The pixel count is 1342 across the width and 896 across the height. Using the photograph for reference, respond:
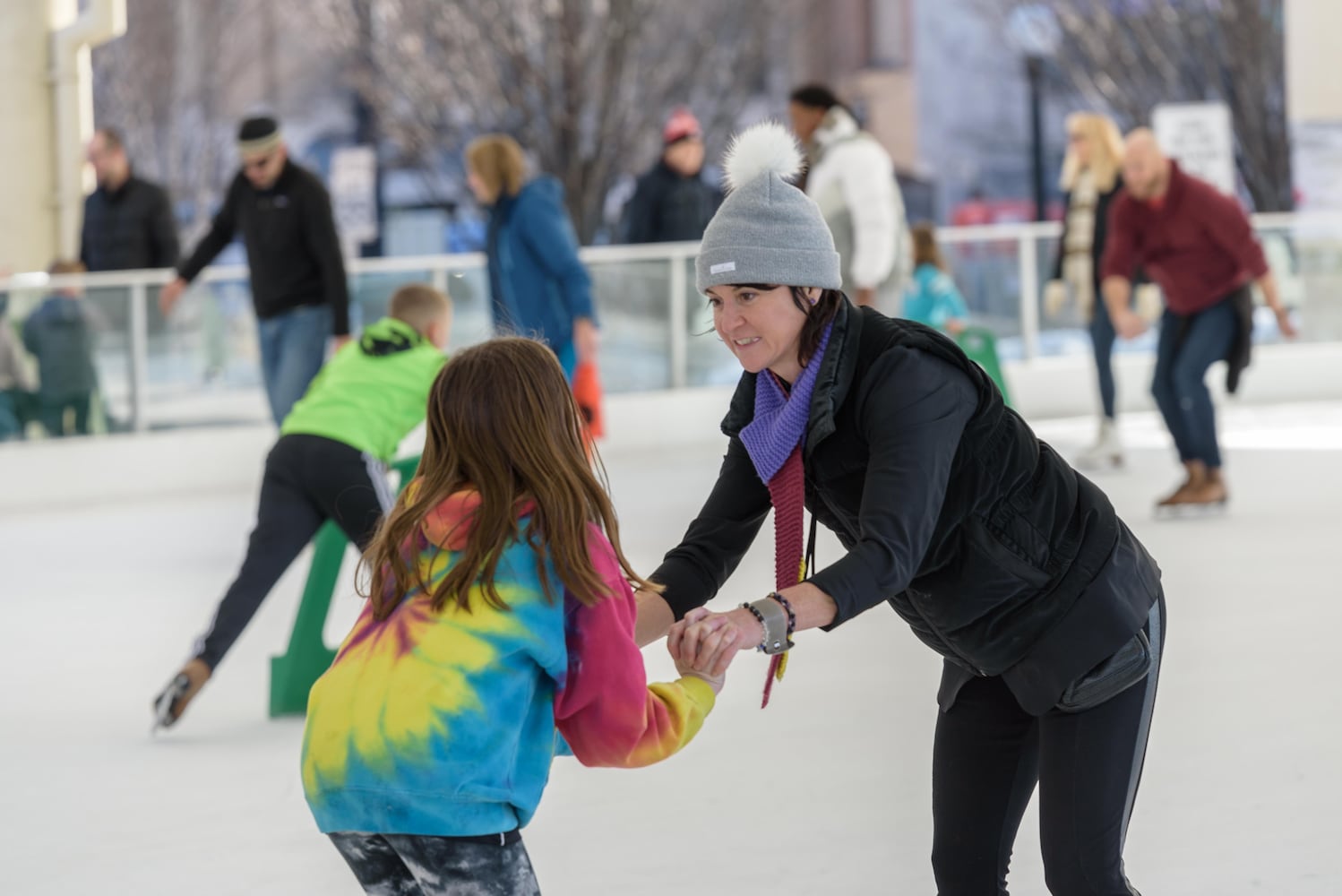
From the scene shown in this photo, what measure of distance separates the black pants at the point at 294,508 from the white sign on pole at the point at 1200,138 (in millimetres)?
10868

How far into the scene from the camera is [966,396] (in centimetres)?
242

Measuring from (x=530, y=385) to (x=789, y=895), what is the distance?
165 cm

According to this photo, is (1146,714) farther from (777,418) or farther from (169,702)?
(169,702)

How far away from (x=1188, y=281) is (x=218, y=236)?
4019mm

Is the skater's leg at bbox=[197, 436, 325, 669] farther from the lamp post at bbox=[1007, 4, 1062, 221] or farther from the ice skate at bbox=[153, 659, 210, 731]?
the lamp post at bbox=[1007, 4, 1062, 221]

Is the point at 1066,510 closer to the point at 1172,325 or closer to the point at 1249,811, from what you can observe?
the point at 1249,811

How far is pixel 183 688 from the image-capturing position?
496cm

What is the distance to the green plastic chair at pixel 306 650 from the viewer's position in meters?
5.29

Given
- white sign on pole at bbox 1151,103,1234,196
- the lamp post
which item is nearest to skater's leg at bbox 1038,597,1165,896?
white sign on pole at bbox 1151,103,1234,196

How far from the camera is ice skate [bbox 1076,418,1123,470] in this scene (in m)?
9.95

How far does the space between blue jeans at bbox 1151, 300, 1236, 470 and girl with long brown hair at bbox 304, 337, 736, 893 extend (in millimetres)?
6159

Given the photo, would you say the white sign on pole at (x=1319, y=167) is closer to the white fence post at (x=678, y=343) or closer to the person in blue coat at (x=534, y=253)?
the white fence post at (x=678, y=343)

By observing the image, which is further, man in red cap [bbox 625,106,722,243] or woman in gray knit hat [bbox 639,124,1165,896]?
man in red cap [bbox 625,106,722,243]

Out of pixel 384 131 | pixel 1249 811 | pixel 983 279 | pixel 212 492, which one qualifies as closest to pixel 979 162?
pixel 384 131
